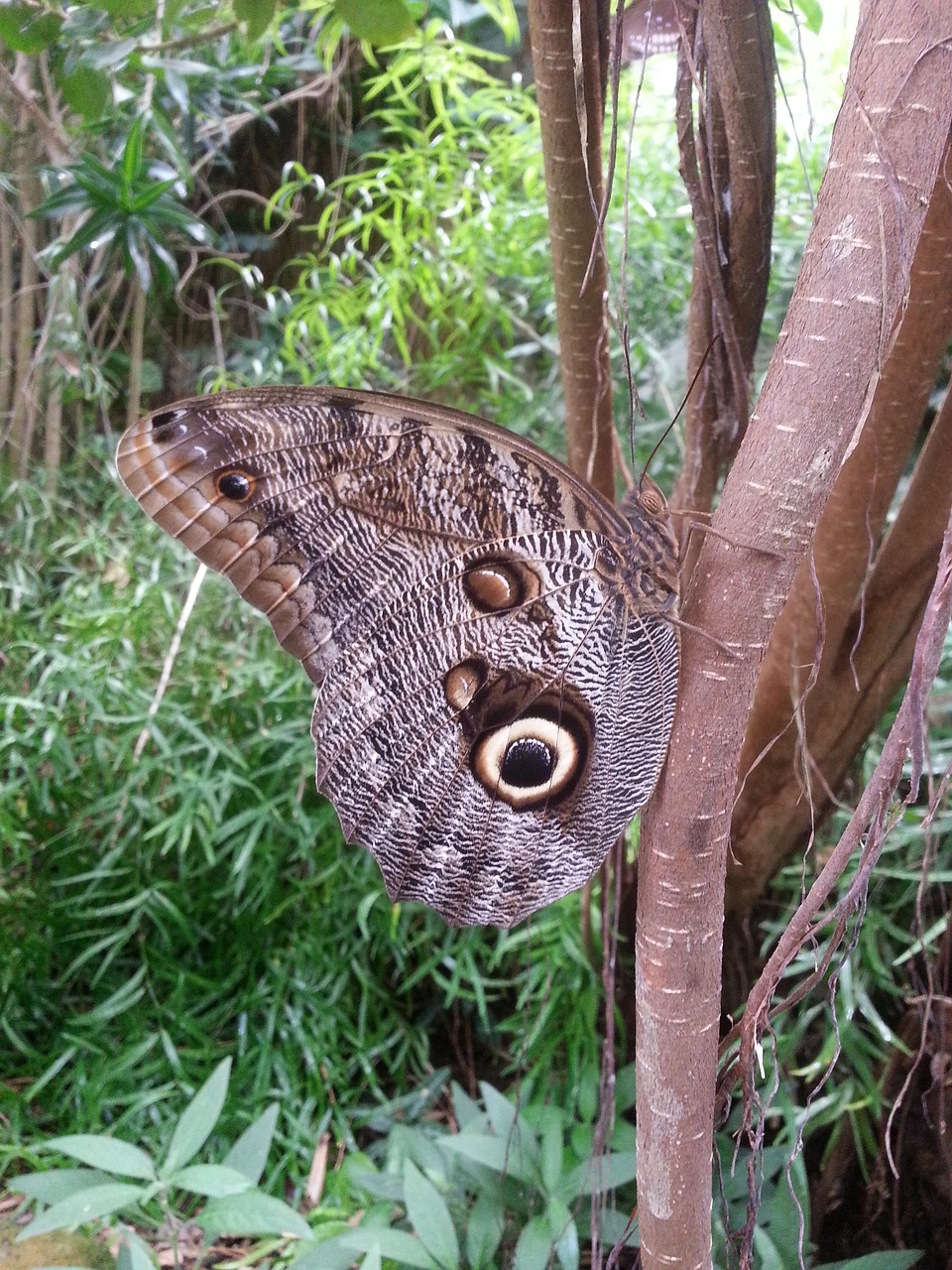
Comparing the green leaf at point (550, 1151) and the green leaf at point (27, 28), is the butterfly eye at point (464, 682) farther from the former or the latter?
the green leaf at point (27, 28)

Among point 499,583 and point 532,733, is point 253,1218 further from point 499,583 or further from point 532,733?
point 499,583

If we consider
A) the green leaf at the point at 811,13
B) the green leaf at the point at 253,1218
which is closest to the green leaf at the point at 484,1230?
the green leaf at the point at 253,1218

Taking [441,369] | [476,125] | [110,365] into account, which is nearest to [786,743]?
[441,369]

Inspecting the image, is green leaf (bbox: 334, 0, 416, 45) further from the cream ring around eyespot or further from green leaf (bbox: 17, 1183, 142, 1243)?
green leaf (bbox: 17, 1183, 142, 1243)

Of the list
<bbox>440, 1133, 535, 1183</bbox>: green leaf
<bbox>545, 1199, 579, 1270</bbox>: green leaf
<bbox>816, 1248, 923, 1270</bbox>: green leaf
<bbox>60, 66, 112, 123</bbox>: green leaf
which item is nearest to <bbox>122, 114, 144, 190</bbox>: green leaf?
<bbox>60, 66, 112, 123</bbox>: green leaf

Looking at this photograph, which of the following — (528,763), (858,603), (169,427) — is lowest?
(858,603)

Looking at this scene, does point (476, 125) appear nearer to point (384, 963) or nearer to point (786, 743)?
point (786, 743)

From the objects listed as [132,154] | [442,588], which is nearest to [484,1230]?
[442,588]
